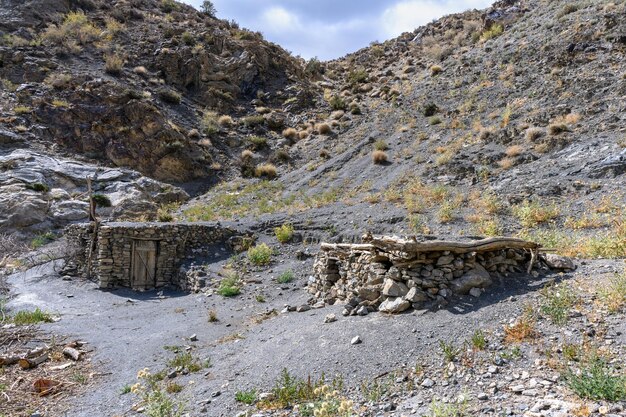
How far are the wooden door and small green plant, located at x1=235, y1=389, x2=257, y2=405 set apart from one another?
373 inches

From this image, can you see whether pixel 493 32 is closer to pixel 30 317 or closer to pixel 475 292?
pixel 475 292

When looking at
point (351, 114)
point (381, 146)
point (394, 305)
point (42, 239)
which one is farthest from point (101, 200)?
point (394, 305)

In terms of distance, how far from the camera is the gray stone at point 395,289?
6.73 m

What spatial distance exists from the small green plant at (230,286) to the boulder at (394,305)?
5.44 m

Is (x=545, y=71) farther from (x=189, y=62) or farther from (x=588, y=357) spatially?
(x=189, y=62)

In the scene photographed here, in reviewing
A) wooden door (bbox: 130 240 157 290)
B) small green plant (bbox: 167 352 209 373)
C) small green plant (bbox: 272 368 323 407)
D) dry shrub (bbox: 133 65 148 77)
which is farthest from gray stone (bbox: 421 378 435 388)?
dry shrub (bbox: 133 65 148 77)

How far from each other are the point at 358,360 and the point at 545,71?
19.8 meters

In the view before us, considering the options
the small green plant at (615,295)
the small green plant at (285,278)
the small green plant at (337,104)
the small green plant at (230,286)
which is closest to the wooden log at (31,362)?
the small green plant at (230,286)

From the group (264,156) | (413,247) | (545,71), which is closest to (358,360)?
(413,247)

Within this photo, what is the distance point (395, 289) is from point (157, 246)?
9.51m

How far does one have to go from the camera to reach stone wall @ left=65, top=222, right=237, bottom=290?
13.3 metres

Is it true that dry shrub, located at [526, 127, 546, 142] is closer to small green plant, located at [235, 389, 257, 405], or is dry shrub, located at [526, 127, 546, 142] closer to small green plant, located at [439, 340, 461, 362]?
small green plant, located at [439, 340, 461, 362]

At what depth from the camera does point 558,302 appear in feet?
17.9

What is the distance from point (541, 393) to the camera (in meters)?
3.87
